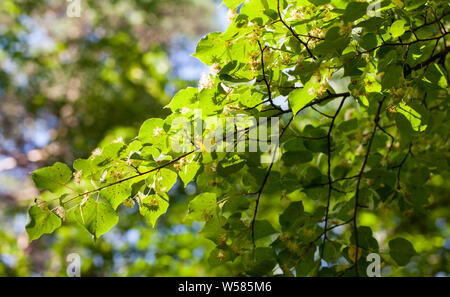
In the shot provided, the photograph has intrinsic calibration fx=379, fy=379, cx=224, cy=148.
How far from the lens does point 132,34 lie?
6535 mm

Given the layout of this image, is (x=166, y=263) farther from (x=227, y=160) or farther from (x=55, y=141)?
(x=227, y=160)

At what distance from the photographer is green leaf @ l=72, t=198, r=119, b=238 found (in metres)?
0.83

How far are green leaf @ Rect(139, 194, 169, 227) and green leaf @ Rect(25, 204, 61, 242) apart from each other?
186 millimetres

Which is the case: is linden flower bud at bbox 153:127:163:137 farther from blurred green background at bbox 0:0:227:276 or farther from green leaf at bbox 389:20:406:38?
blurred green background at bbox 0:0:227:276

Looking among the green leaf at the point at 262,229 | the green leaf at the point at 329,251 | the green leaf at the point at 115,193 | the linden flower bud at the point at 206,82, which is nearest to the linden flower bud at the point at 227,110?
the linden flower bud at the point at 206,82

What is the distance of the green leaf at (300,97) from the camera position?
786mm

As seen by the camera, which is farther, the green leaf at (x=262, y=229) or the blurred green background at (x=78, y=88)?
the blurred green background at (x=78, y=88)

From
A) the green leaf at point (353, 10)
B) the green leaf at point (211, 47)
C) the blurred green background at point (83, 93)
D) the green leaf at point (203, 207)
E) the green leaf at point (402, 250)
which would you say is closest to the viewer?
the green leaf at point (353, 10)

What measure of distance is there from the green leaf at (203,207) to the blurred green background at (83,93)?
11.4ft

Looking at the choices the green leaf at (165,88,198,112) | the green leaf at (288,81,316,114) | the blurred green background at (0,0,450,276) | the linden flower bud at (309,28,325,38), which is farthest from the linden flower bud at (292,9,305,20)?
the blurred green background at (0,0,450,276)

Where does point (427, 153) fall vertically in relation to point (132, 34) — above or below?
below

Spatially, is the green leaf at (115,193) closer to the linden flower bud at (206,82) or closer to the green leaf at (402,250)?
the linden flower bud at (206,82)
